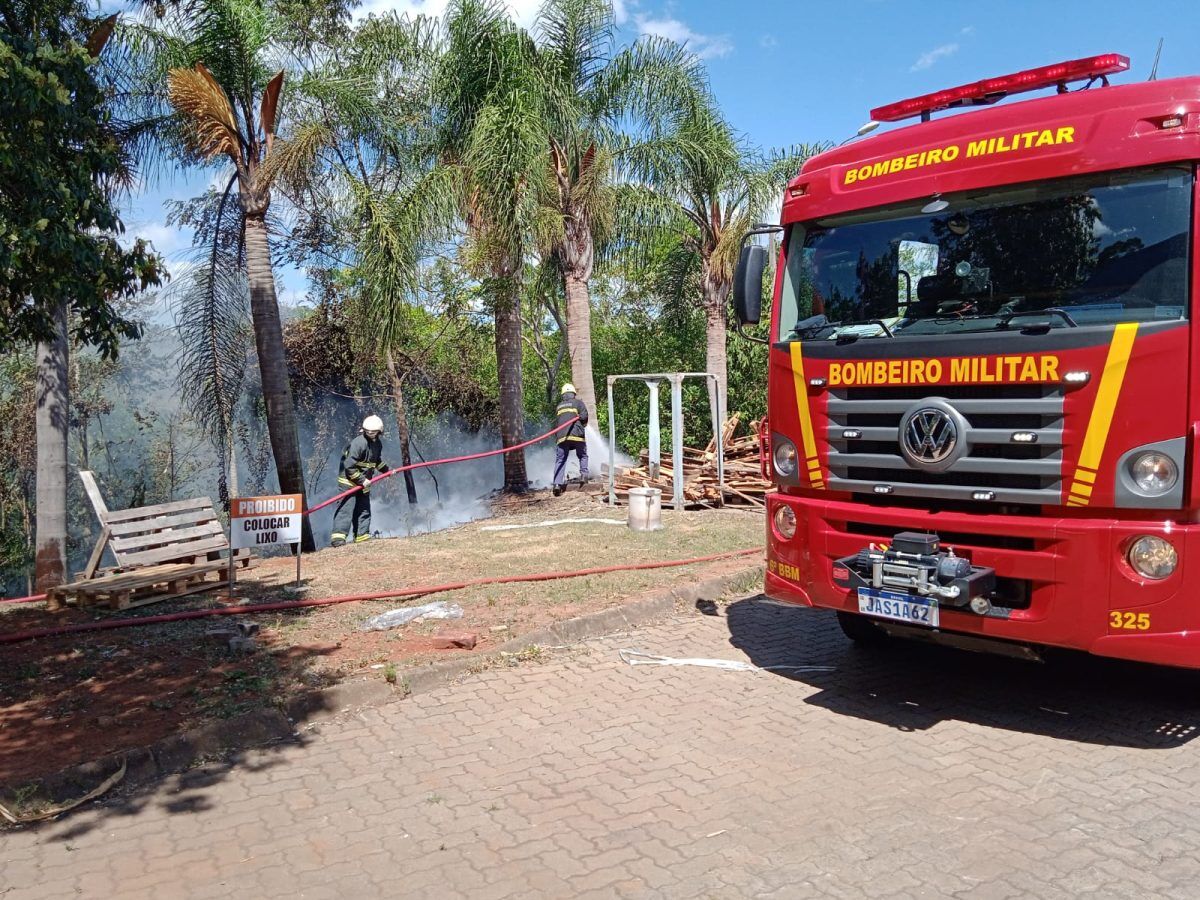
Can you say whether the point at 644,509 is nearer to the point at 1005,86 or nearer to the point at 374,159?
the point at 1005,86

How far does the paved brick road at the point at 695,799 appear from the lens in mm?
3596

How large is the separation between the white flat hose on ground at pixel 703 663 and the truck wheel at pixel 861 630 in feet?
1.11

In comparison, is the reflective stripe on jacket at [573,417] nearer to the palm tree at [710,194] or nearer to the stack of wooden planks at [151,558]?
the palm tree at [710,194]

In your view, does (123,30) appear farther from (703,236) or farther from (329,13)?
(703,236)

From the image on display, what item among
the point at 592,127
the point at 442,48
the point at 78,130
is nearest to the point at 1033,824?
the point at 78,130

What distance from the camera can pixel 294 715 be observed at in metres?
5.32

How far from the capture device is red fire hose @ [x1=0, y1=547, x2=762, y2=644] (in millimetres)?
6789

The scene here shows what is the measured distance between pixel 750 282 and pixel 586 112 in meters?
10.3

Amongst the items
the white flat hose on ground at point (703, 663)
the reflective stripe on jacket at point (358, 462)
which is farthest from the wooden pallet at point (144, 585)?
the white flat hose on ground at point (703, 663)

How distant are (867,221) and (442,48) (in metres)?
11.8

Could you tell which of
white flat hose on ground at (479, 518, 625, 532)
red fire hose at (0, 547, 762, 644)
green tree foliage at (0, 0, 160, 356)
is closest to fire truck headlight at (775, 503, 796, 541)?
red fire hose at (0, 547, 762, 644)

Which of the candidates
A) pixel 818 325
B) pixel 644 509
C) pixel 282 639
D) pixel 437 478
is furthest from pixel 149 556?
pixel 437 478

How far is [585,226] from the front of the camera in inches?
595

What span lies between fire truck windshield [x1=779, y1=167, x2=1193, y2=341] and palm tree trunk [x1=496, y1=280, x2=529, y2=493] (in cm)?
1047
